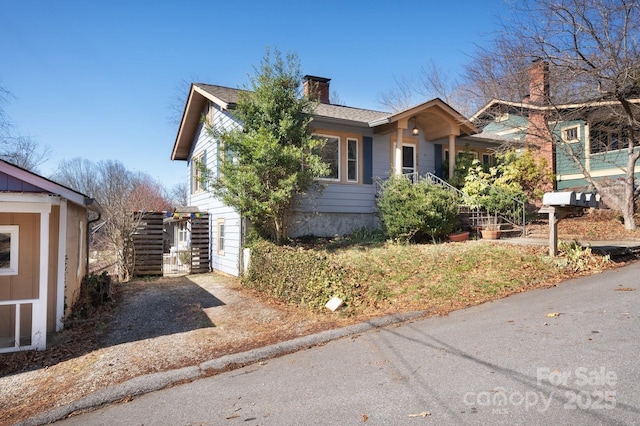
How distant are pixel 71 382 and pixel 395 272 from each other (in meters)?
5.62

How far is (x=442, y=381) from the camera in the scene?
3.75 m

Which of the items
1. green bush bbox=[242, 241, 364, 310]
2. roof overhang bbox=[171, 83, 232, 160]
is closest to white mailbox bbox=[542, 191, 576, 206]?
green bush bbox=[242, 241, 364, 310]

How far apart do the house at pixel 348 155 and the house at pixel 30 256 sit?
5.24m

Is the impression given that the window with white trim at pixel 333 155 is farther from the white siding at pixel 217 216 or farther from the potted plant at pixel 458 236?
the potted plant at pixel 458 236

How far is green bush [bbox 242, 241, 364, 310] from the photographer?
7.20m

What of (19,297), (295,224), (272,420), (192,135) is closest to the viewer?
(272,420)

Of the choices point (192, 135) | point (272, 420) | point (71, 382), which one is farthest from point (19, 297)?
point (192, 135)

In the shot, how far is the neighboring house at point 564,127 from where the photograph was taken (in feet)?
42.8

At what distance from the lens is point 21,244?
20.1 feet

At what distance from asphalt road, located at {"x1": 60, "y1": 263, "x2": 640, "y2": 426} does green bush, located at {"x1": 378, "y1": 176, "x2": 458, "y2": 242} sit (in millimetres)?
4959

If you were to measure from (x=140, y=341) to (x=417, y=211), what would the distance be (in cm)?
725

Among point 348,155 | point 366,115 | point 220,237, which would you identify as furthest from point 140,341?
point 366,115

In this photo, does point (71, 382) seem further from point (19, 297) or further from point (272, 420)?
point (272, 420)

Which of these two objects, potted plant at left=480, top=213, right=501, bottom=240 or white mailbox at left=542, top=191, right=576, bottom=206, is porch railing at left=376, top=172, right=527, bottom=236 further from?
white mailbox at left=542, top=191, right=576, bottom=206
